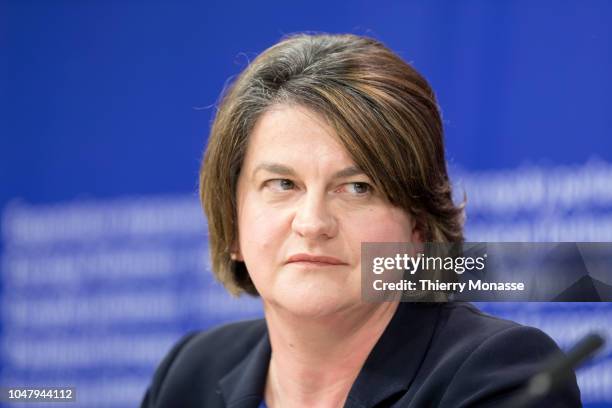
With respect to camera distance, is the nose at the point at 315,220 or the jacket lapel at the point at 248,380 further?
the jacket lapel at the point at 248,380

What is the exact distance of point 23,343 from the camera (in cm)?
242

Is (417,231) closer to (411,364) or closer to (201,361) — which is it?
(411,364)

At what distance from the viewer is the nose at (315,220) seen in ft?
4.37

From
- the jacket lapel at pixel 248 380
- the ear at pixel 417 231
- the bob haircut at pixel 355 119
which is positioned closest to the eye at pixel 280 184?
the bob haircut at pixel 355 119

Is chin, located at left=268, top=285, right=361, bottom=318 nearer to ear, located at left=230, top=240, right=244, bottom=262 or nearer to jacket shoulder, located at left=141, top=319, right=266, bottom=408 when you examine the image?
ear, located at left=230, top=240, right=244, bottom=262

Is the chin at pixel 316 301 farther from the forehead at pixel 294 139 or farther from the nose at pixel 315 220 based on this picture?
the forehead at pixel 294 139

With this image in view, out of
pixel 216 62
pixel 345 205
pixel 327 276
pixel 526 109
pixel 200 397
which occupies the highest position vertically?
pixel 216 62

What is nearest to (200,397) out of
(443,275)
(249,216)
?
(249,216)

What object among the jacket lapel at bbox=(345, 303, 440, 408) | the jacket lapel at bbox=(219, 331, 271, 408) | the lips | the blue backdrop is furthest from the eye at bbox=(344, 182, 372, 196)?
the blue backdrop

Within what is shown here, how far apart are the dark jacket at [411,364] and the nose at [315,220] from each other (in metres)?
0.23

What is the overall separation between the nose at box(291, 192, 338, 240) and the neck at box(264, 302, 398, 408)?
0.50 feet

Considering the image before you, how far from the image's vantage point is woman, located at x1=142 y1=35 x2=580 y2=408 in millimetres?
1347

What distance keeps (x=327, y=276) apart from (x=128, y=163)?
49.9 inches

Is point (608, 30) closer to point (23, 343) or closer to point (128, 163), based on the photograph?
point (128, 163)
